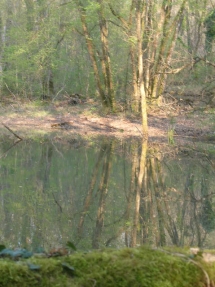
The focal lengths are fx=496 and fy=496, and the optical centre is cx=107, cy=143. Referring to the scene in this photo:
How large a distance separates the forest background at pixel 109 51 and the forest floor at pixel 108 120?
2.50 feet

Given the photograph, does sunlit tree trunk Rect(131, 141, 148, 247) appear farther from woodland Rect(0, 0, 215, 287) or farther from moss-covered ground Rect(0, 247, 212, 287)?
moss-covered ground Rect(0, 247, 212, 287)

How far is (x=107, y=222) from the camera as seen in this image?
7.64 m

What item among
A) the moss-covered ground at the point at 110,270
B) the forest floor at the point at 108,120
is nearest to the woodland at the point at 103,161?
the moss-covered ground at the point at 110,270

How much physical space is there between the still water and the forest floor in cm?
394

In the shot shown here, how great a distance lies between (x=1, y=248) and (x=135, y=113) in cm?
2329

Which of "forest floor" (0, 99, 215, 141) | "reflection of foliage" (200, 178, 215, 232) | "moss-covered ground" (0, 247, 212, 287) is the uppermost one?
"moss-covered ground" (0, 247, 212, 287)

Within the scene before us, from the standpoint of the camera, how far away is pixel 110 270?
2324mm

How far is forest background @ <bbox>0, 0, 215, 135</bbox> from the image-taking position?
23562mm

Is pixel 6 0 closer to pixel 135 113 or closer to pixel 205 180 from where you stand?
pixel 135 113

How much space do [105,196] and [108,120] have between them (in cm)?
A: 1563

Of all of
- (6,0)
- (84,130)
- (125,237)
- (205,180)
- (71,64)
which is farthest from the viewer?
(6,0)

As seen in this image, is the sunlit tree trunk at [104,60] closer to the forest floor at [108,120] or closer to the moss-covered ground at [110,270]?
the forest floor at [108,120]

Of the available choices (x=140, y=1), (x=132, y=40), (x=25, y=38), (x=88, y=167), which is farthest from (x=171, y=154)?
(x=25, y=38)

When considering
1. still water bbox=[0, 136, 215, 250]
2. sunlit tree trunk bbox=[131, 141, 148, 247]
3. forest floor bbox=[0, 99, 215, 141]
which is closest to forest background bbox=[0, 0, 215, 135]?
forest floor bbox=[0, 99, 215, 141]
